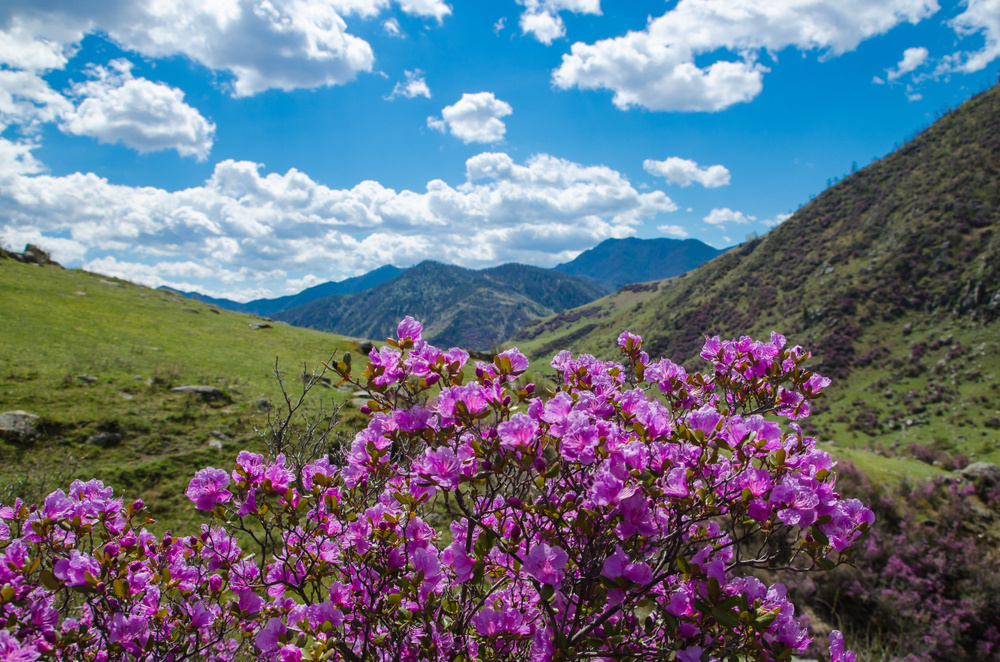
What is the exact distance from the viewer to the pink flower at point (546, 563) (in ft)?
6.29

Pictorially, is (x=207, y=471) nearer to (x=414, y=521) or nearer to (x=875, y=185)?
(x=414, y=521)

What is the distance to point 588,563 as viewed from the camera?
215cm

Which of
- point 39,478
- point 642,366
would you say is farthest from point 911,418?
point 39,478

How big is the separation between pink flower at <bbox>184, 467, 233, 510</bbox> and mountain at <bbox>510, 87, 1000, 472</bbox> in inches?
1484

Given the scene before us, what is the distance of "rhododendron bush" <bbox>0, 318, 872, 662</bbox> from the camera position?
1972 millimetres

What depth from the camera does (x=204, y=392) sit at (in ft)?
29.3

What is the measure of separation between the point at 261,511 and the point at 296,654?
2.38ft

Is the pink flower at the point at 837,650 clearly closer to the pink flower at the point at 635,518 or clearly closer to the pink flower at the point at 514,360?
the pink flower at the point at 635,518

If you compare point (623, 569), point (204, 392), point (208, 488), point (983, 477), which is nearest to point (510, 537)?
point (623, 569)

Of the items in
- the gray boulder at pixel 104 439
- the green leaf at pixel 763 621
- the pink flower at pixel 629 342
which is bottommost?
the gray boulder at pixel 104 439

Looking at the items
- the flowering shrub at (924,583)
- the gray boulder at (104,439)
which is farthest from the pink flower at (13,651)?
the flowering shrub at (924,583)

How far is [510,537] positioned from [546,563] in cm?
44

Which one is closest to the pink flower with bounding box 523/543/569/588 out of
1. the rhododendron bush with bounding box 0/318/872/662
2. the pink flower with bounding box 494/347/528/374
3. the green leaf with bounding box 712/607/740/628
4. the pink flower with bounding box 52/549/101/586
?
the rhododendron bush with bounding box 0/318/872/662

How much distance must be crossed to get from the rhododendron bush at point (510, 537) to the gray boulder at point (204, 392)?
6.70 metres
